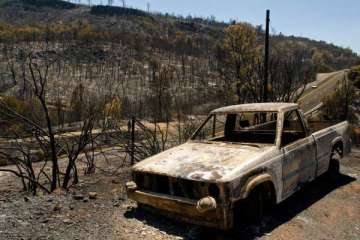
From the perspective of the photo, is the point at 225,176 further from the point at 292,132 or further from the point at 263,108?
the point at 292,132

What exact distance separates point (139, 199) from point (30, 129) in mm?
3473

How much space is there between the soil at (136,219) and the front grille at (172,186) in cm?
50

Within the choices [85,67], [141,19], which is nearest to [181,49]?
[85,67]

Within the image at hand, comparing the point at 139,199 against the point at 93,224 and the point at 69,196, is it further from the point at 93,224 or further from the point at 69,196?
the point at 69,196

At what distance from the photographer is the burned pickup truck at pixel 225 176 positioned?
4.44 m

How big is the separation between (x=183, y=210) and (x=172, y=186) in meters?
0.34

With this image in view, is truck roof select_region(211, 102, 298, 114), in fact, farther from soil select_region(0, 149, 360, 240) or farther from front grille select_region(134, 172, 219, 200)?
front grille select_region(134, 172, 219, 200)

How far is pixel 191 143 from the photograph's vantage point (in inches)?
243

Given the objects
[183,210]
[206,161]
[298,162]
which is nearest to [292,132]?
[298,162]

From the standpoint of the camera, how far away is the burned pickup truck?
4.44m

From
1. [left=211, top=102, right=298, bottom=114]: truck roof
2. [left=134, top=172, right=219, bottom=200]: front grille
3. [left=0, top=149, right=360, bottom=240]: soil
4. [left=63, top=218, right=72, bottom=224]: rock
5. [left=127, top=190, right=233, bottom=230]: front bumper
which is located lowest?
[left=0, top=149, right=360, bottom=240]: soil

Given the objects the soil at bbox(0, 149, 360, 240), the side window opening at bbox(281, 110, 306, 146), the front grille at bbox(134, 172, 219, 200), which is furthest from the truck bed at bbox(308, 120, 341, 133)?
the front grille at bbox(134, 172, 219, 200)

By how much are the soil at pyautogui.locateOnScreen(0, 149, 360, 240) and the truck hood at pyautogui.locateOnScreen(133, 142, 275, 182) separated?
2.50 feet

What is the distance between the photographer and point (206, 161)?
197 inches
